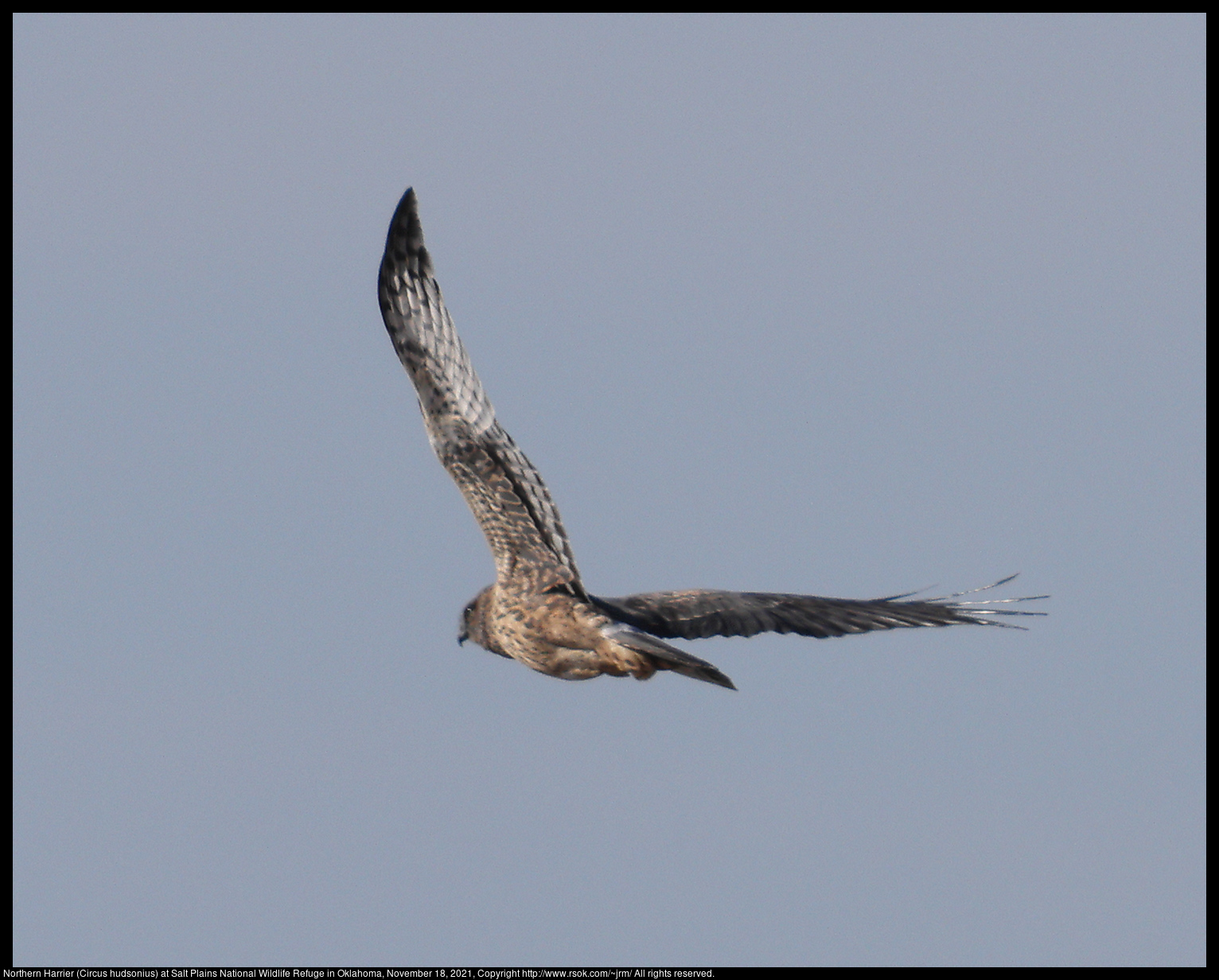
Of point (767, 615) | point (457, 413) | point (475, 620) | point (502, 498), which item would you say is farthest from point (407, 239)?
point (767, 615)

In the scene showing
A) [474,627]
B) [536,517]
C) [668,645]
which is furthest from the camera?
[474,627]

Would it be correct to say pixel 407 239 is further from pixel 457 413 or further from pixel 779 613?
pixel 779 613

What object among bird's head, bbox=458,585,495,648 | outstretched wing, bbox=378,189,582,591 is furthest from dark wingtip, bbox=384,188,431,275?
bird's head, bbox=458,585,495,648

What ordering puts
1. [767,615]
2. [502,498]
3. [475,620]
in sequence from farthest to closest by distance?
[767,615], [475,620], [502,498]

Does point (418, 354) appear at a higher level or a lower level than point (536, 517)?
higher
